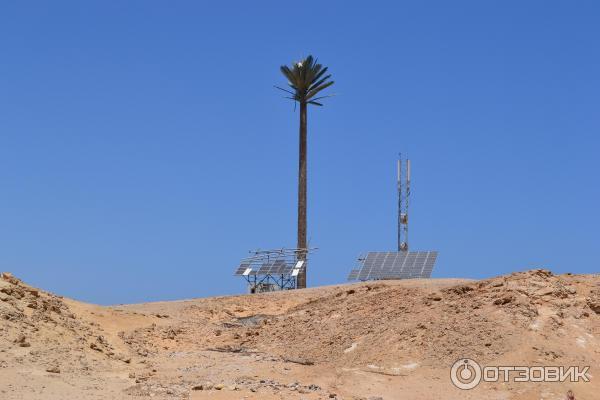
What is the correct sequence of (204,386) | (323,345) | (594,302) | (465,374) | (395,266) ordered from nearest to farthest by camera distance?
1. (204,386)
2. (465,374)
3. (594,302)
4. (323,345)
5. (395,266)

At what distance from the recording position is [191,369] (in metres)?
16.1

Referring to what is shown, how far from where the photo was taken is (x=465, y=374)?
1517 cm

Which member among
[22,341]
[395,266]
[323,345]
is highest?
[395,266]

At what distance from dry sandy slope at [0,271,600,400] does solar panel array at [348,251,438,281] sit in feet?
18.0

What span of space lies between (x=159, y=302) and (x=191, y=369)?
939cm

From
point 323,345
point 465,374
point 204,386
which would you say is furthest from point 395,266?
point 204,386

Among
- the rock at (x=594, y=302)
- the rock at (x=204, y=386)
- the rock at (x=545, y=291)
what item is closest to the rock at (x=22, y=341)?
the rock at (x=204, y=386)

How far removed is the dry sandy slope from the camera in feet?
46.8

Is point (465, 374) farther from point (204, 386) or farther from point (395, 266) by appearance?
point (395, 266)

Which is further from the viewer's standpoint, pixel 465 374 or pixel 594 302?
pixel 594 302

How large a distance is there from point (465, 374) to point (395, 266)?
41.3 ft

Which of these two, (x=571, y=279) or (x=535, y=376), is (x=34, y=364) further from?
(x=571, y=279)

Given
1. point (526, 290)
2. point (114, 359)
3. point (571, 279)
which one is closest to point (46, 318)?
point (114, 359)

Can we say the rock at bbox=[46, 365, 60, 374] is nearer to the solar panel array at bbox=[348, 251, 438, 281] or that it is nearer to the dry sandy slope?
the dry sandy slope
